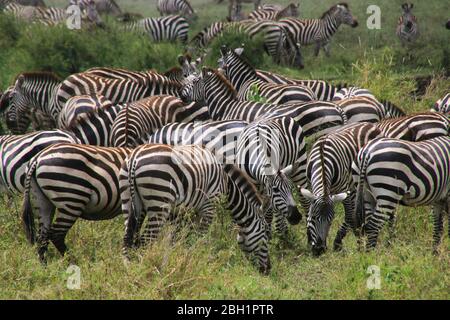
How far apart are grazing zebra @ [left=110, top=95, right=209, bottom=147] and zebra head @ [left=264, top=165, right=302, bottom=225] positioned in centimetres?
186

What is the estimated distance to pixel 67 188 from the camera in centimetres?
759

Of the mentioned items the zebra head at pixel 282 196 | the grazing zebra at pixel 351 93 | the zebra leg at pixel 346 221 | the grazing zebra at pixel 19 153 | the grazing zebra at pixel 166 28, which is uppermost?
the grazing zebra at pixel 166 28

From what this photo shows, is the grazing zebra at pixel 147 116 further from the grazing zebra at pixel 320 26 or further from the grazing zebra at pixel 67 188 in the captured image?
the grazing zebra at pixel 320 26

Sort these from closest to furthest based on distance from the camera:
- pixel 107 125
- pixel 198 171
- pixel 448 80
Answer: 1. pixel 198 171
2. pixel 107 125
3. pixel 448 80

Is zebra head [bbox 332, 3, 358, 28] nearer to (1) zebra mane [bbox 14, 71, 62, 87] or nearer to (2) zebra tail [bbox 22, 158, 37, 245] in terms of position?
(1) zebra mane [bbox 14, 71, 62, 87]

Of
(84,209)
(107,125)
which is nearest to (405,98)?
(107,125)

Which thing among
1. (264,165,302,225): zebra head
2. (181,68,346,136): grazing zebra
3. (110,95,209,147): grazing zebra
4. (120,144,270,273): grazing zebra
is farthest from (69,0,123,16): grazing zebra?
(120,144,270,273): grazing zebra

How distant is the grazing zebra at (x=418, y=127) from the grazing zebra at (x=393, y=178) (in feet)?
4.43

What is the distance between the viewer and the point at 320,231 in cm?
829

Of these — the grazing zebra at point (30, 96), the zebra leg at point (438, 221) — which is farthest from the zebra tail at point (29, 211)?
the grazing zebra at point (30, 96)

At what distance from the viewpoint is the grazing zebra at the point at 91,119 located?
9.90 metres

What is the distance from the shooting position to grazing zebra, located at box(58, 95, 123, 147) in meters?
9.90
